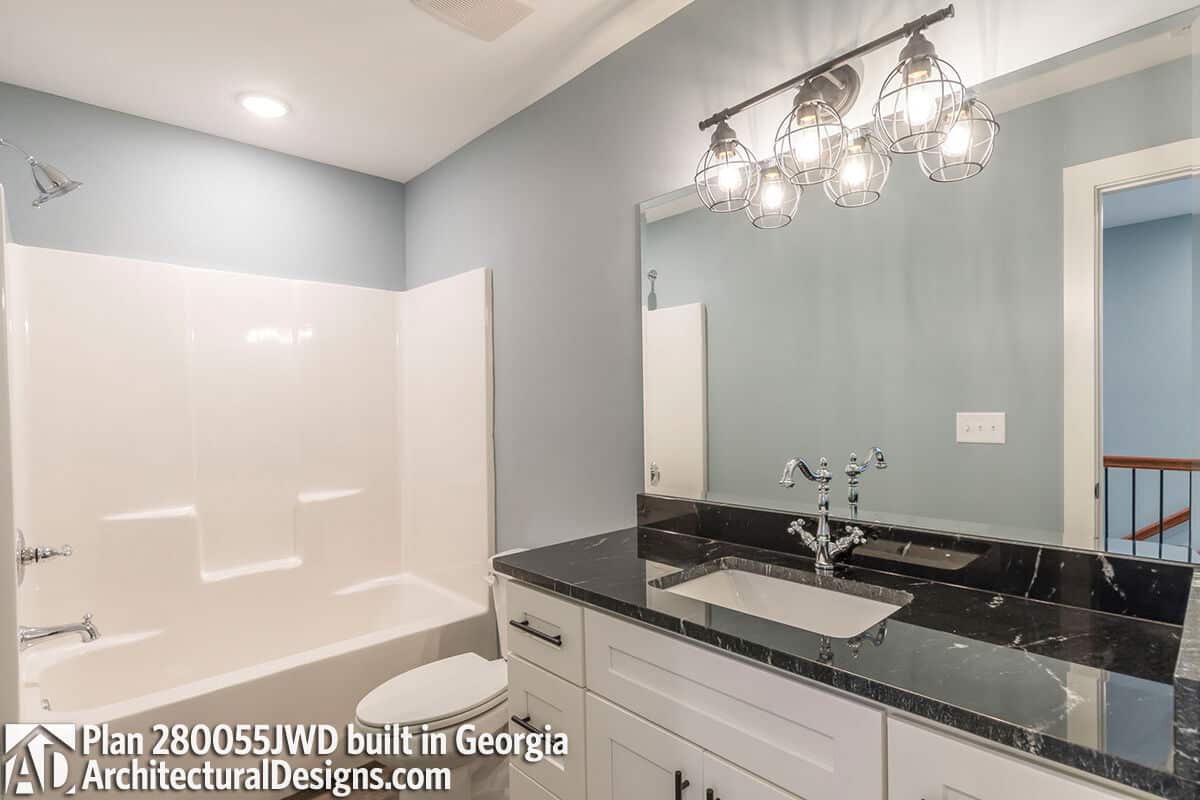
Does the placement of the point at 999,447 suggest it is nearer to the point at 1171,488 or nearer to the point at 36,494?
the point at 1171,488

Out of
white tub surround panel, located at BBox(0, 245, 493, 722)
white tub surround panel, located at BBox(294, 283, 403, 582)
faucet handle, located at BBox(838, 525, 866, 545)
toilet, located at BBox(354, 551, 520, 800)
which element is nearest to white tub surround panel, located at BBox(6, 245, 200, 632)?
white tub surround panel, located at BBox(0, 245, 493, 722)

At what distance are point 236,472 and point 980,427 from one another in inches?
111

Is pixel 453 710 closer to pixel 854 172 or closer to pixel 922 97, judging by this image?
pixel 854 172

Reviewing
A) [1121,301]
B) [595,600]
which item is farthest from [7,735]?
[1121,301]

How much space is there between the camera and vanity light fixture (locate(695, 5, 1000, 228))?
4.25 feet

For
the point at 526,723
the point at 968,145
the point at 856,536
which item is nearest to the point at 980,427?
the point at 856,536

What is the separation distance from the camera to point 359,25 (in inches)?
78.3

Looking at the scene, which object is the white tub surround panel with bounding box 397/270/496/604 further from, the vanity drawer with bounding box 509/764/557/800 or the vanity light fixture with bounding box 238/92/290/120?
the vanity drawer with bounding box 509/764/557/800

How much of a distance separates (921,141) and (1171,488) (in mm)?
814

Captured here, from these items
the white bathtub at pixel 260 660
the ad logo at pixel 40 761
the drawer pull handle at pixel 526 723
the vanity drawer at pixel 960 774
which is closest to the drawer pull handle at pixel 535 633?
the drawer pull handle at pixel 526 723

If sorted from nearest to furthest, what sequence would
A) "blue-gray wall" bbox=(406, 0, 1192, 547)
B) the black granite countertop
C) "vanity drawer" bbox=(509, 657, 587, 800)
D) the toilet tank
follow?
1. the black granite countertop
2. "blue-gray wall" bbox=(406, 0, 1192, 547)
3. "vanity drawer" bbox=(509, 657, 587, 800)
4. the toilet tank

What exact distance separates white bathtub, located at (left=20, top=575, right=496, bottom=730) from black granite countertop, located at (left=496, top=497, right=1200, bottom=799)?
3.57 feet

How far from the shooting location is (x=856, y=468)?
1482 mm

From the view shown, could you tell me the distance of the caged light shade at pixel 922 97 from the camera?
4.19ft
